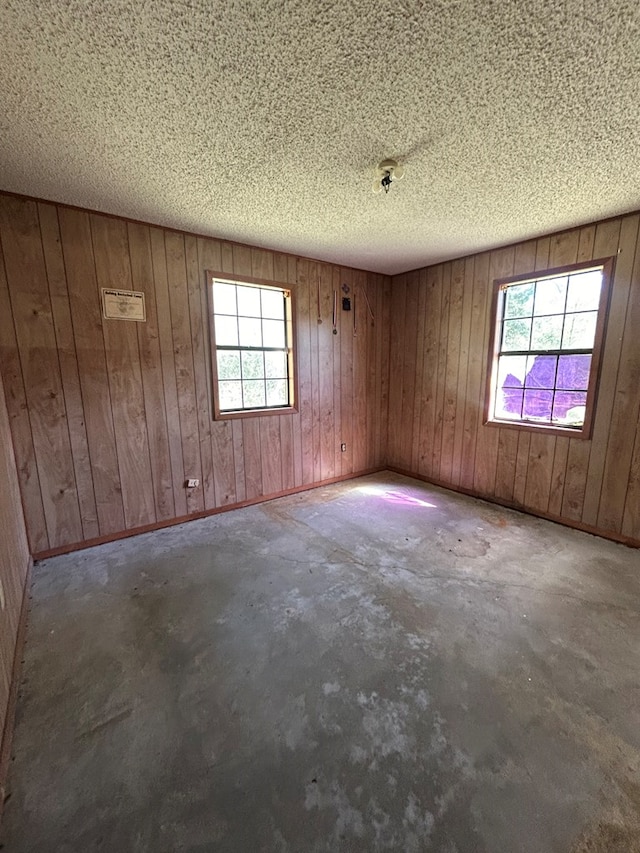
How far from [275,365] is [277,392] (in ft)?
0.93

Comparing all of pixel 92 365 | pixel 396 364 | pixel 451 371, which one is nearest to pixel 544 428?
pixel 451 371

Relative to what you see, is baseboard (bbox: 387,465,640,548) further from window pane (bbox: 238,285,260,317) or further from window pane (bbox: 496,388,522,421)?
window pane (bbox: 238,285,260,317)

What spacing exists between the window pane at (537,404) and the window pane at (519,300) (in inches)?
28.5

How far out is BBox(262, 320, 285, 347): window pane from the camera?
11.4 ft

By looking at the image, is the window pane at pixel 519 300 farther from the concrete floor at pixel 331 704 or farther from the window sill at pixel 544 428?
the concrete floor at pixel 331 704

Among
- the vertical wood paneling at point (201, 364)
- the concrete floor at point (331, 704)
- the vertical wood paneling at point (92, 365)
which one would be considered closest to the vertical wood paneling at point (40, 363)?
the vertical wood paneling at point (92, 365)

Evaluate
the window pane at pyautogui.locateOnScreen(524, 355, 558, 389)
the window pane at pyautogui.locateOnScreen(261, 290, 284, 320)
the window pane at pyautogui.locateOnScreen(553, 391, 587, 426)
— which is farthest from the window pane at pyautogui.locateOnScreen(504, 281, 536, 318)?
the window pane at pyautogui.locateOnScreen(261, 290, 284, 320)

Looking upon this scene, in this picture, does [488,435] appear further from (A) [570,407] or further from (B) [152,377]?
(B) [152,377]

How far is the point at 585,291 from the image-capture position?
2.78 m

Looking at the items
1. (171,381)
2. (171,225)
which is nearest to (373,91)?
(171,225)

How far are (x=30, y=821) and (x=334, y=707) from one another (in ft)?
3.28

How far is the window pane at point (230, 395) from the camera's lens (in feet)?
10.8

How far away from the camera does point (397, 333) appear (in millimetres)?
4289

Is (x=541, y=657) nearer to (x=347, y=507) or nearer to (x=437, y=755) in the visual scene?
(x=437, y=755)
